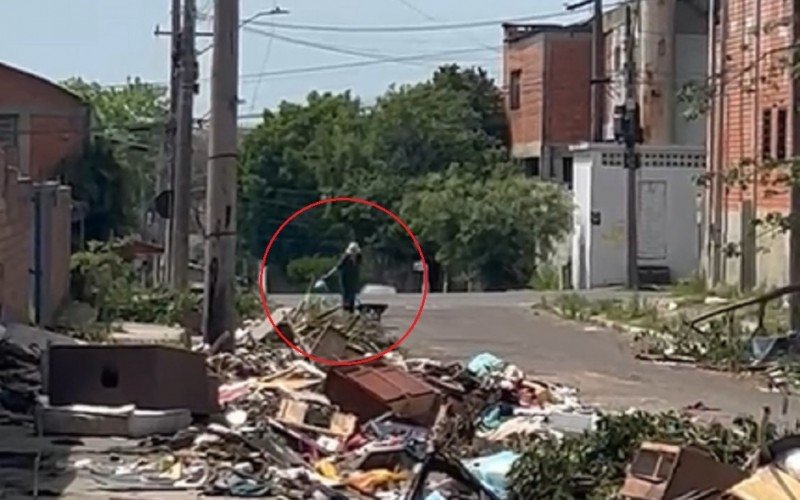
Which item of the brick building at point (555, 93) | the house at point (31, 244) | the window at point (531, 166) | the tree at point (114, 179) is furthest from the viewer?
the window at point (531, 166)

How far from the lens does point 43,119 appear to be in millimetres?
57000

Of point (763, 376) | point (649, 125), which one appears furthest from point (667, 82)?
point (763, 376)

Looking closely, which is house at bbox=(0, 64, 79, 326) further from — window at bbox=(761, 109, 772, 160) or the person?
window at bbox=(761, 109, 772, 160)

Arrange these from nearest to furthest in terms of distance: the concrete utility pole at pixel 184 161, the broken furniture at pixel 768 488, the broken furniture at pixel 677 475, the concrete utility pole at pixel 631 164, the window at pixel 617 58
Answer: the broken furniture at pixel 768 488
the broken furniture at pixel 677 475
the concrete utility pole at pixel 184 161
the concrete utility pole at pixel 631 164
the window at pixel 617 58

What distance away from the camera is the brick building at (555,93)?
6719cm

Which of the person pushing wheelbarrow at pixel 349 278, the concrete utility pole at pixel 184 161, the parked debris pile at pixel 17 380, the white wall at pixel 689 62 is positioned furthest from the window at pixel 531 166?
the parked debris pile at pixel 17 380

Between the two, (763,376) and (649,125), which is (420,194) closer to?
(649,125)

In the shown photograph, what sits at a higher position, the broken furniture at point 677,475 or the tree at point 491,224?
the tree at point 491,224

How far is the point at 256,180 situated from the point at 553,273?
12.2 meters

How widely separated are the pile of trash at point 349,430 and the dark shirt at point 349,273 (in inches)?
311

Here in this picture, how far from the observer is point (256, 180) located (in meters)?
64.1

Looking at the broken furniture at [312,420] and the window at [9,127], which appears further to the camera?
the window at [9,127]

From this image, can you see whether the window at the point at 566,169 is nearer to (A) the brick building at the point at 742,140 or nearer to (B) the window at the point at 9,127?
(A) the brick building at the point at 742,140

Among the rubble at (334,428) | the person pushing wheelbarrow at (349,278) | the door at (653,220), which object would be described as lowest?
the rubble at (334,428)
